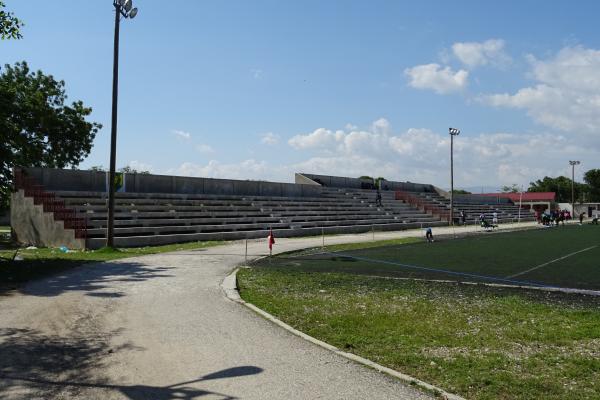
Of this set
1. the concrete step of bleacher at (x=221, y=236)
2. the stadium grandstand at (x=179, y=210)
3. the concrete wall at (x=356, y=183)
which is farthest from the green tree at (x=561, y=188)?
A: the concrete step of bleacher at (x=221, y=236)

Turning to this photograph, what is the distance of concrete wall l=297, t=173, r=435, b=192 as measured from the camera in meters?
49.8

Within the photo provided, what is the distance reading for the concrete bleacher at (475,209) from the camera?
187ft

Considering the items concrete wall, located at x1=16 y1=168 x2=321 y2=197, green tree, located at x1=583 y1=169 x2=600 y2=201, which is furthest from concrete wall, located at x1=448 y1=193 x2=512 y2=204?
green tree, located at x1=583 y1=169 x2=600 y2=201

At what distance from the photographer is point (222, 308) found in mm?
8922

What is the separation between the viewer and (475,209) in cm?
6231

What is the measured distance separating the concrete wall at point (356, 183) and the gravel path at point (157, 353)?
39624 millimetres

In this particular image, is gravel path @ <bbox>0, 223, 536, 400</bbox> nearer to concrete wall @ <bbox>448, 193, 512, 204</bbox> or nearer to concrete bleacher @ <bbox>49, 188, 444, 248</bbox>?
concrete bleacher @ <bbox>49, 188, 444, 248</bbox>

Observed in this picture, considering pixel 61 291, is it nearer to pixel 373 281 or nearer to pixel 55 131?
pixel 373 281

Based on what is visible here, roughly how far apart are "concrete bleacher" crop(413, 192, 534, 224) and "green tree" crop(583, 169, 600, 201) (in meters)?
67.2

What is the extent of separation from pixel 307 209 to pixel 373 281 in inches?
1003

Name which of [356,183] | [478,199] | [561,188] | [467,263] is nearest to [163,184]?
[467,263]

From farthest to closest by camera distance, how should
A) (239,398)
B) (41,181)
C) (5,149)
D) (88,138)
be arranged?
(88,138) < (41,181) < (5,149) < (239,398)

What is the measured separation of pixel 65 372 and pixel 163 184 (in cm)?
2669

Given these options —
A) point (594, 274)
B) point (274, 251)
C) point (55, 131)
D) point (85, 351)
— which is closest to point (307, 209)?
point (274, 251)
